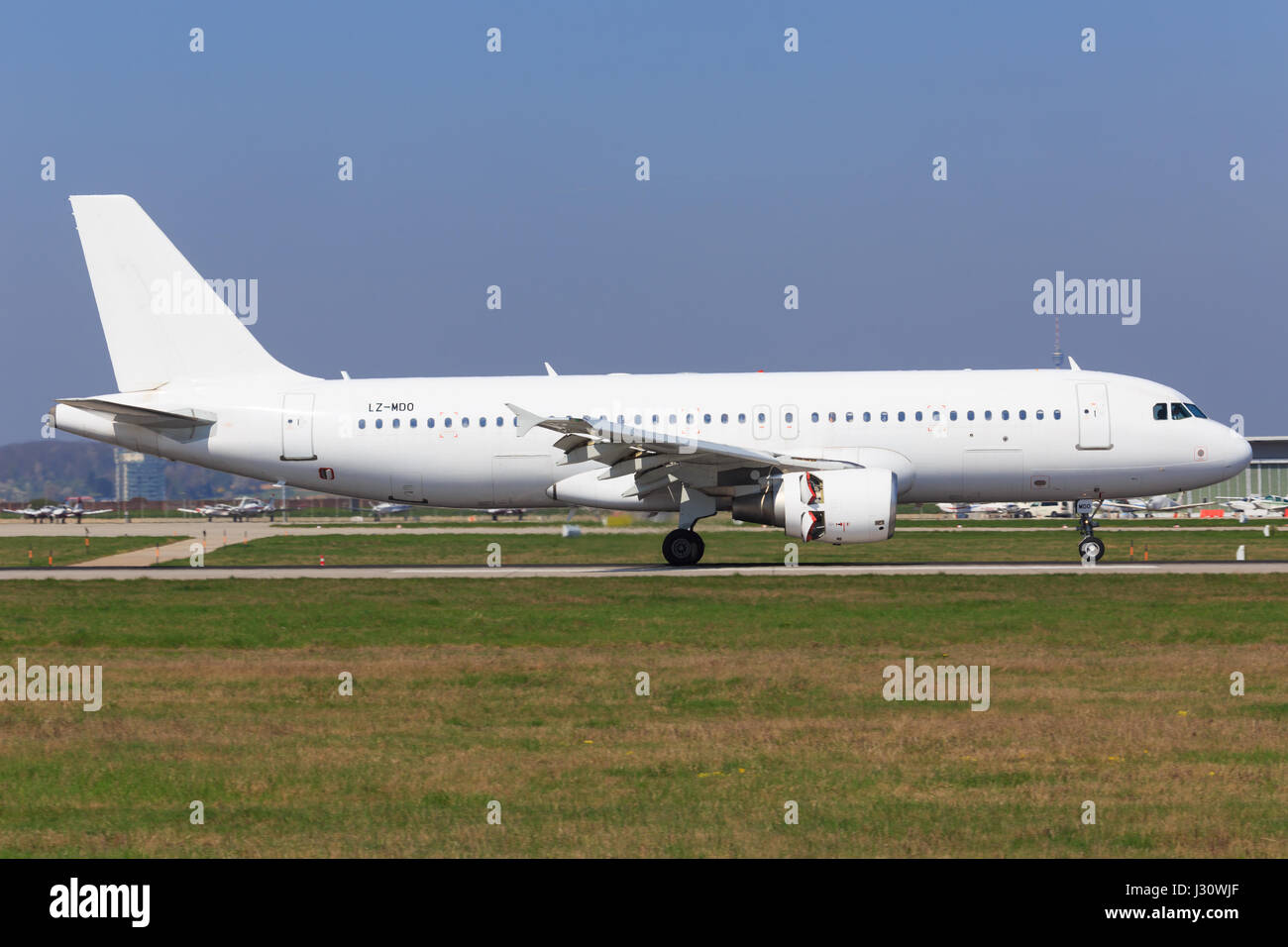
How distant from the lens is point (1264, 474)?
10256cm

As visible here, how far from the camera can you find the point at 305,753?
12.7m

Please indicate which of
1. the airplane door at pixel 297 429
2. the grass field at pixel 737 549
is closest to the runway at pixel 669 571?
the grass field at pixel 737 549

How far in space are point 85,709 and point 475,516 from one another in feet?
236

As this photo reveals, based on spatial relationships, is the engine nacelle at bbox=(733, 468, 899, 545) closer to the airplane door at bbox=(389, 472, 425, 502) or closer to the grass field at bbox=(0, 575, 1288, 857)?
the grass field at bbox=(0, 575, 1288, 857)

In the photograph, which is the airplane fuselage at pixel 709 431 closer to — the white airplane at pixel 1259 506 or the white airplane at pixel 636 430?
the white airplane at pixel 636 430

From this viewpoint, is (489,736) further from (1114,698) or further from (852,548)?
(852,548)

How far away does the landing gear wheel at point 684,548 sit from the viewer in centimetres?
3375

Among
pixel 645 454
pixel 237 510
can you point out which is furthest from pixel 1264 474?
pixel 645 454

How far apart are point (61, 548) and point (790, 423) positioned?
36264 millimetres

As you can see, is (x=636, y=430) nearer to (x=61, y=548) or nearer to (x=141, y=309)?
(x=141, y=309)

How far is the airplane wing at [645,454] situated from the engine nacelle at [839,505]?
804 millimetres

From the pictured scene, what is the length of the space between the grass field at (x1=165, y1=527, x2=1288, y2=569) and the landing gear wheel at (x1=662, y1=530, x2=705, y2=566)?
5.63ft
